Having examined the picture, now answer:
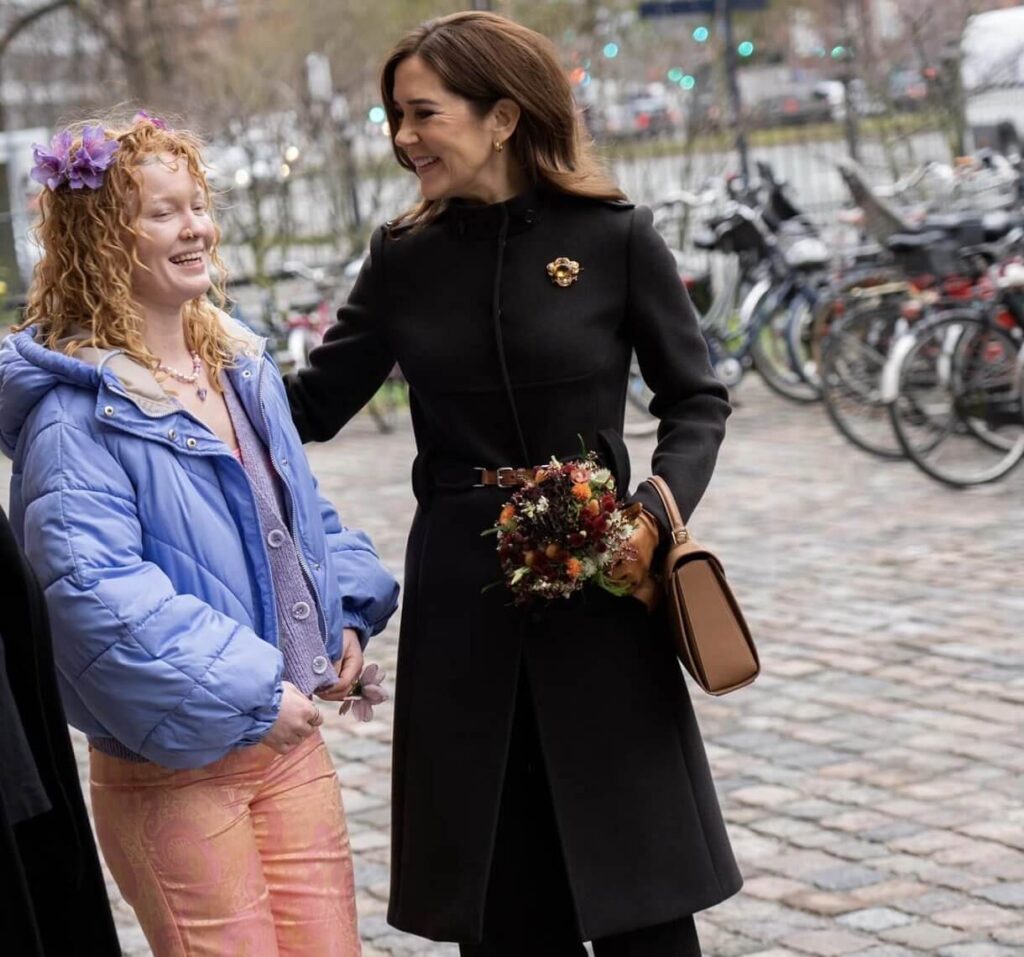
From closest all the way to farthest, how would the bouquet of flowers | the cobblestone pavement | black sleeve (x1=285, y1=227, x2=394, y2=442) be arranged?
1. the bouquet of flowers
2. black sleeve (x1=285, y1=227, x2=394, y2=442)
3. the cobblestone pavement

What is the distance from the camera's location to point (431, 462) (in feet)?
11.2

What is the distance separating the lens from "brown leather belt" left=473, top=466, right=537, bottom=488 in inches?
130

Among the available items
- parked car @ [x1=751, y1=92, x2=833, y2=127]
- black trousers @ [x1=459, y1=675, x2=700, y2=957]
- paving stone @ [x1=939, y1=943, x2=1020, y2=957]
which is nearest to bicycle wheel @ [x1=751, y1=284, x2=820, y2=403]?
parked car @ [x1=751, y1=92, x2=833, y2=127]

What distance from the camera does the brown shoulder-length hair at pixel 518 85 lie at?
3234mm

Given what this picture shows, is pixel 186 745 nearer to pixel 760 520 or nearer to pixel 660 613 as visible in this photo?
pixel 660 613

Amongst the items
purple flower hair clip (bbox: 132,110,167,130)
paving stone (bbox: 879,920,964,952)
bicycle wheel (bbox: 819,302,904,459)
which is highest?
purple flower hair clip (bbox: 132,110,167,130)

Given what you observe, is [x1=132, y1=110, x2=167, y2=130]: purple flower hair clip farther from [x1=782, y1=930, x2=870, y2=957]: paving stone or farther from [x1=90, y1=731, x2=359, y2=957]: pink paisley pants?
[x1=782, y1=930, x2=870, y2=957]: paving stone

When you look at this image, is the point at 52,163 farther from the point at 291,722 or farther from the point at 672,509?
the point at 672,509

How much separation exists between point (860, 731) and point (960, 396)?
178 inches

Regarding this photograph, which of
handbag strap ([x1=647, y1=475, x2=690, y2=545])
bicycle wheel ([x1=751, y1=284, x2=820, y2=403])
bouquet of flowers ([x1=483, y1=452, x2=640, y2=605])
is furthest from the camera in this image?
bicycle wheel ([x1=751, y1=284, x2=820, y2=403])

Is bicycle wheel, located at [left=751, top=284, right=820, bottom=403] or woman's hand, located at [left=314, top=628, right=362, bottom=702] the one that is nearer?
woman's hand, located at [left=314, top=628, right=362, bottom=702]

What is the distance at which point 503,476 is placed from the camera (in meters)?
3.31

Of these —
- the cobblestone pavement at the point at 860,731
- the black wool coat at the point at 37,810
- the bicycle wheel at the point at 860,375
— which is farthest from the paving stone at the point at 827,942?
the bicycle wheel at the point at 860,375

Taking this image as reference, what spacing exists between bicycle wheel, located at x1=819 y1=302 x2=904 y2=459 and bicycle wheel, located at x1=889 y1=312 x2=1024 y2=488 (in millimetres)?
636
